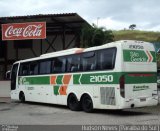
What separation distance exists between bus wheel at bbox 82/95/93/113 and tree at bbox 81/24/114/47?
12.4 meters

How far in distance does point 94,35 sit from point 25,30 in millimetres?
5193

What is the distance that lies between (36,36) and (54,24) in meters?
5.61

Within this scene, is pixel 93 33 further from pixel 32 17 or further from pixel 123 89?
pixel 123 89

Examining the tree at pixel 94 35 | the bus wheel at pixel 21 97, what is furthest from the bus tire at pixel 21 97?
the tree at pixel 94 35

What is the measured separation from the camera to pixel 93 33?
3086 centimetres

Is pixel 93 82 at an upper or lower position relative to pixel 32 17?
lower

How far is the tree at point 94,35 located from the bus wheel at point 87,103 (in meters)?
12.4

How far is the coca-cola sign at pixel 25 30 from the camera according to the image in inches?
1109

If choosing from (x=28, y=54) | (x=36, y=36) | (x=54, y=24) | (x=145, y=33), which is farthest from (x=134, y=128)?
(x=145, y=33)

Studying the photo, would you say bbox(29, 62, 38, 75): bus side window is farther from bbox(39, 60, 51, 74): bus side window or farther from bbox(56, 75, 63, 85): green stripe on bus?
bbox(56, 75, 63, 85): green stripe on bus

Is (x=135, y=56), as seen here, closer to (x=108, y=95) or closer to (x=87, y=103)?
(x=108, y=95)

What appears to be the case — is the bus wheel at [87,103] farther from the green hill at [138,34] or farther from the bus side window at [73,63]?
the green hill at [138,34]

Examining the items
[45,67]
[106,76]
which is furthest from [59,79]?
[106,76]

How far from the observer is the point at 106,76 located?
17125mm
